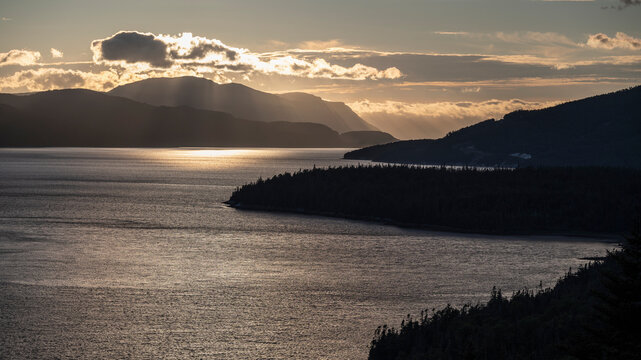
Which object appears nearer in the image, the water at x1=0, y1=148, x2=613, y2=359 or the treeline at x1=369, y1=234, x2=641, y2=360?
the treeline at x1=369, y1=234, x2=641, y2=360

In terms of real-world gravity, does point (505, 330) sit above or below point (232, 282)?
above

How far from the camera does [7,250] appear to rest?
135 m

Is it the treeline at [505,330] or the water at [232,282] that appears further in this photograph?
the water at [232,282]

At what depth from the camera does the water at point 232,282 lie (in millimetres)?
76438

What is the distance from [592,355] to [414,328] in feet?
135

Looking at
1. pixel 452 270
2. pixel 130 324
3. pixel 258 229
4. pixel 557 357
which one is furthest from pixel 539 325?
pixel 258 229

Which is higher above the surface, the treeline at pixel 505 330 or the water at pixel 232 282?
the treeline at pixel 505 330

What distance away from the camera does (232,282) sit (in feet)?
362

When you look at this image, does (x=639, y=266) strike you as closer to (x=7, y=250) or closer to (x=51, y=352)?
(x=51, y=352)

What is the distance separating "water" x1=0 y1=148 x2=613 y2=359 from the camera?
251 ft

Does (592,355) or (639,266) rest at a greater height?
(639,266)

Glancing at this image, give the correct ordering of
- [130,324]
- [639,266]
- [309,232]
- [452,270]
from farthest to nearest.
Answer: [309,232]
[452,270]
[130,324]
[639,266]

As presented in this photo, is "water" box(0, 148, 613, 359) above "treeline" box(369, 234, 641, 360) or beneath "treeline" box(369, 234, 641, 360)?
beneath

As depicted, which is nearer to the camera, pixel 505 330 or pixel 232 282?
pixel 505 330
